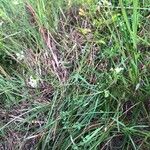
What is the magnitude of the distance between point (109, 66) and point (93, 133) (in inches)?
13.4

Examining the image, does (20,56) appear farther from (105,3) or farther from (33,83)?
(105,3)

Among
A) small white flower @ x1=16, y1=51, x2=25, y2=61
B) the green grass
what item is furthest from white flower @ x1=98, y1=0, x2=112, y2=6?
small white flower @ x1=16, y1=51, x2=25, y2=61

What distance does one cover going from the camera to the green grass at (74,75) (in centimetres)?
145

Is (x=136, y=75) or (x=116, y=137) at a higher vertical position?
(x=136, y=75)

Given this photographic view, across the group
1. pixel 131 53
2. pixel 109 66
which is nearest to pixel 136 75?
pixel 131 53

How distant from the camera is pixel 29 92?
172 centimetres

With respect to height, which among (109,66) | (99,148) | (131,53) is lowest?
(99,148)

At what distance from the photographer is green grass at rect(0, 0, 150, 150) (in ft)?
4.76

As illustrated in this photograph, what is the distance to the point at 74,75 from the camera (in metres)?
1.66

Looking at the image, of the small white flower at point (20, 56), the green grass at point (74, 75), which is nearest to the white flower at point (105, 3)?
the green grass at point (74, 75)

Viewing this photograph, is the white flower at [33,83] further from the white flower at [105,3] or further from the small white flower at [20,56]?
the white flower at [105,3]

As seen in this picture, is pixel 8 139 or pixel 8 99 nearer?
pixel 8 139

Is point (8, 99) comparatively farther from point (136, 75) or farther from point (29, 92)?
point (136, 75)

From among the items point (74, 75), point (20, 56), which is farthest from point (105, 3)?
point (20, 56)
